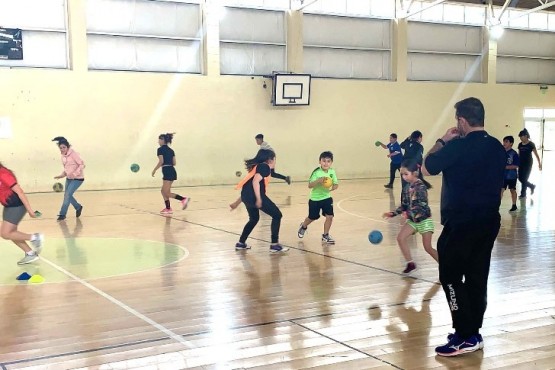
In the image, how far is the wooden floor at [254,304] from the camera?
188 inches

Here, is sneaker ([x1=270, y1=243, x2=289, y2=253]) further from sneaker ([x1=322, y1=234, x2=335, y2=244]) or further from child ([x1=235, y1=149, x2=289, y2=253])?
sneaker ([x1=322, y1=234, x2=335, y2=244])

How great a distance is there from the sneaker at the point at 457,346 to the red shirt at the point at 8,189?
5.69 meters

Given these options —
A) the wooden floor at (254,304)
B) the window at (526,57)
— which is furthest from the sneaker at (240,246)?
the window at (526,57)

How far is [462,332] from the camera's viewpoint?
4.73 metres

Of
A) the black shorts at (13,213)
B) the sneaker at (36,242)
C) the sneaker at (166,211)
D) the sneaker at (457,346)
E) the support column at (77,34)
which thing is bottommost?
the sneaker at (166,211)

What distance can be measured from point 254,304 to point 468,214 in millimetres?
2513

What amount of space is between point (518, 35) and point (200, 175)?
49.3 ft

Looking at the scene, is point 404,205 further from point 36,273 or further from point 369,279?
point 36,273

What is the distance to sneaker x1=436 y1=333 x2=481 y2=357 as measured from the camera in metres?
4.69

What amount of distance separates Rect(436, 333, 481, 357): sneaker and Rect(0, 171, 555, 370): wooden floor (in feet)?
0.21

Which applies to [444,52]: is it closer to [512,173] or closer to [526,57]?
[526,57]

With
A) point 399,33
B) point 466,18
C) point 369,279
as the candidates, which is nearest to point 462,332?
point 369,279

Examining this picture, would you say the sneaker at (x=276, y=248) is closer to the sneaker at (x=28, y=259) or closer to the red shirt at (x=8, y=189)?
the sneaker at (x=28, y=259)

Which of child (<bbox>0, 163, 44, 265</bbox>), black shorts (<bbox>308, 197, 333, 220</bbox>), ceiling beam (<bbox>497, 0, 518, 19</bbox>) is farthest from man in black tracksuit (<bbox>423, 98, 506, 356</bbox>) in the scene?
→ ceiling beam (<bbox>497, 0, 518, 19</bbox>)
